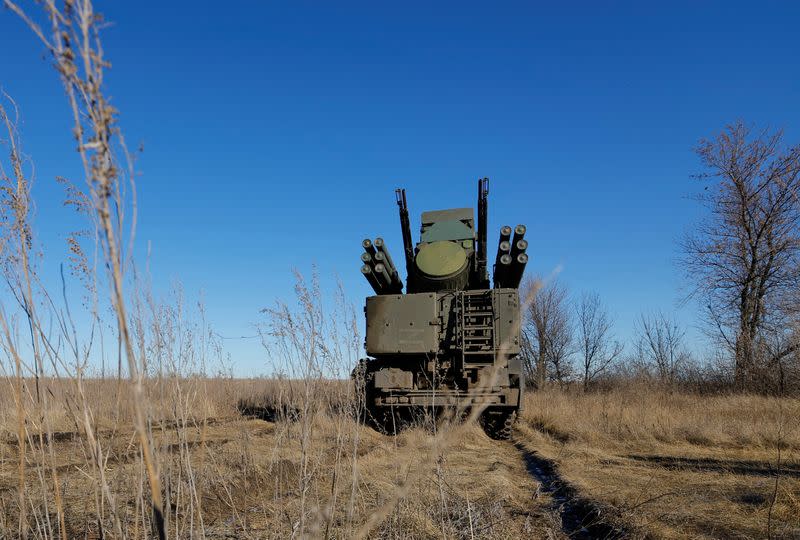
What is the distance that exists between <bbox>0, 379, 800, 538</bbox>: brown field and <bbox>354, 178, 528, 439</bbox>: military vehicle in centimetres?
73

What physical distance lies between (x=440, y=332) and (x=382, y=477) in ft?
12.4

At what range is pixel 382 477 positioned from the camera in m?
4.60

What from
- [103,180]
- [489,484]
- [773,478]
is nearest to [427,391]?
[489,484]

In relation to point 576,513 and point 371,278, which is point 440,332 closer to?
point 371,278

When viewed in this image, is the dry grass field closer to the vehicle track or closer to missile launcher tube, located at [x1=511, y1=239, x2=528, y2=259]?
the vehicle track

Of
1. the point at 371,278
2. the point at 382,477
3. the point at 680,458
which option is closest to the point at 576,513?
the point at 382,477

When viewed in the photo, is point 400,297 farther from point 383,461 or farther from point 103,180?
point 103,180

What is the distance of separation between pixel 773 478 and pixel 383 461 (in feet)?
13.3

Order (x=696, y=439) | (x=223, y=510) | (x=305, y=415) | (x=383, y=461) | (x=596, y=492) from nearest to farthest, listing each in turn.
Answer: (x=305, y=415), (x=223, y=510), (x=596, y=492), (x=383, y=461), (x=696, y=439)

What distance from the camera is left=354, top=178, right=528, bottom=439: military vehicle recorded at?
7.78 meters

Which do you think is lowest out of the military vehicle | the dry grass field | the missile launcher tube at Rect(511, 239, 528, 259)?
the dry grass field

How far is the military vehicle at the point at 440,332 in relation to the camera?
7.78 m

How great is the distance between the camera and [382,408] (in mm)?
8531

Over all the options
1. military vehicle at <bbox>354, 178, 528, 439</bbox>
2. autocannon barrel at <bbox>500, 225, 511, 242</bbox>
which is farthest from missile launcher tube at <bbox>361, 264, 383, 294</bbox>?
autocannon barrel at <bbox>500, 225, 511, 242</bbox>
